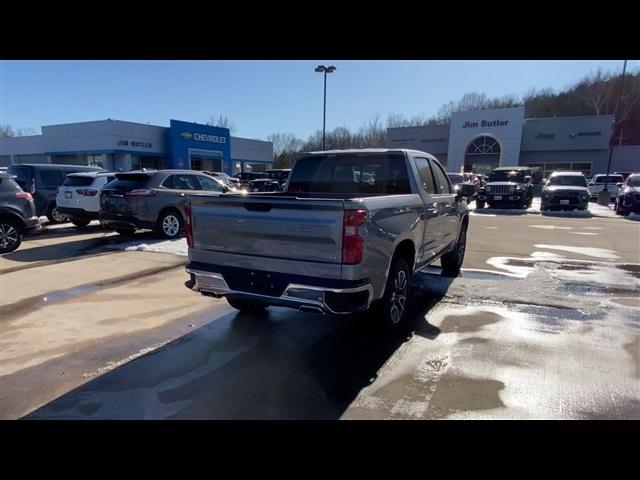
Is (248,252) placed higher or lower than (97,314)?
higher

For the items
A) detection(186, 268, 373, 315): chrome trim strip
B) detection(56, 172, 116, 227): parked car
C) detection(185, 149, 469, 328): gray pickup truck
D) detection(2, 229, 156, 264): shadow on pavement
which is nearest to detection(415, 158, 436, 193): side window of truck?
detection(185, 149, 469, 328): gray pickup truck

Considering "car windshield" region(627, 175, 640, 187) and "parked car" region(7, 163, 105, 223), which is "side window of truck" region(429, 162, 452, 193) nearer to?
"parked car" region(7, 163, 105, 223)

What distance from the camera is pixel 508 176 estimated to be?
2167cm

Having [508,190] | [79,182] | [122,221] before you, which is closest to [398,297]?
[122,221]

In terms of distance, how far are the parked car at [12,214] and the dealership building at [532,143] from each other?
40.4m

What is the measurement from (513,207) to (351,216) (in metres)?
19.4

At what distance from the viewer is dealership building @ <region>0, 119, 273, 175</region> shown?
33.2 metres

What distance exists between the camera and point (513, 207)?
66.2 feet

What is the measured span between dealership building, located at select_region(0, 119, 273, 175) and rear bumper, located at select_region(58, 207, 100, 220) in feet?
80.3

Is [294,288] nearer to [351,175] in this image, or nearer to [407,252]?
[407,252]

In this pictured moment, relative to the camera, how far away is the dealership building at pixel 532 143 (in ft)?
130
